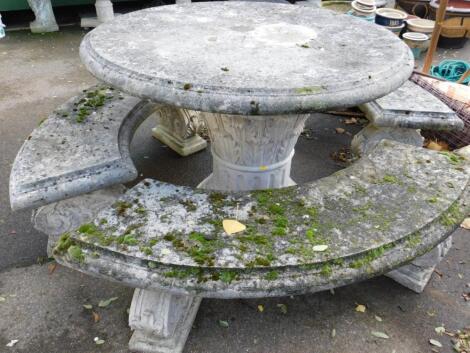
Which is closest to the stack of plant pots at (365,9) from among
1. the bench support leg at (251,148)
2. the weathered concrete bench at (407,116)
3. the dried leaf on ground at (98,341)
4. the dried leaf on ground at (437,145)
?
the dried leaf on ground at (437,145)

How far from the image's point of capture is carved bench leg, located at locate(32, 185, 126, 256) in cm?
229

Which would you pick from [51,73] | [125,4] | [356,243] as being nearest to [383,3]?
[125,4]

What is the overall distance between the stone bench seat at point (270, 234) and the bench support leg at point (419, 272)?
0.40 metres

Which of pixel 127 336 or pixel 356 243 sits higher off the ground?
pixel 356 243

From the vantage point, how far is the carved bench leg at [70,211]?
2285mm

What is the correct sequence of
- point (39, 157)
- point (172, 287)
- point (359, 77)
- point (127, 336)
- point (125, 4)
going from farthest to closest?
point (125, 4) → point (39, 157) → point (127, 336) → point (359, 77) → point (172, 287)

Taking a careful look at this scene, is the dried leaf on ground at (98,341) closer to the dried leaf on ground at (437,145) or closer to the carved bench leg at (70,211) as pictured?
the carved bench leg at (70,211)

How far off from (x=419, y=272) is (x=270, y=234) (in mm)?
1136

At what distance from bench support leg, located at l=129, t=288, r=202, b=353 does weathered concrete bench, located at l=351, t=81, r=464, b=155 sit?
63.4 inches

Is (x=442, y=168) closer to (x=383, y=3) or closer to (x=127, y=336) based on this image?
(x=127, y=336)

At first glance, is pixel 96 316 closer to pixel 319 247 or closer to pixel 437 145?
pixel 319 247

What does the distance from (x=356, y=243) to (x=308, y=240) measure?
20cm

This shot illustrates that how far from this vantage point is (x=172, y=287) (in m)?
1.62

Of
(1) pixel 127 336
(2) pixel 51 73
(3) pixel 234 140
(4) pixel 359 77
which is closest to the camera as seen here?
(4) pixel 359 77
